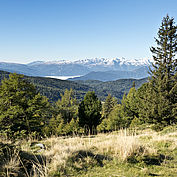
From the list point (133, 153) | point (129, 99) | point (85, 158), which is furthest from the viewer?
point (129, 99)

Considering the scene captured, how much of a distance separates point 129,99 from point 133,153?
3466 cm

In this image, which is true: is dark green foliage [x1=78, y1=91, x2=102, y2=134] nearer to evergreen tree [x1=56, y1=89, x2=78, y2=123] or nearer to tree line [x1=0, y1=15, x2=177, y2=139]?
tree line [x1=0, y1=15, x2=177, y2=139]

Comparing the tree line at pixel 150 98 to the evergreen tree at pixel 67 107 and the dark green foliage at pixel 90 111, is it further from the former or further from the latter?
the evergreen tree at pixel 67 107

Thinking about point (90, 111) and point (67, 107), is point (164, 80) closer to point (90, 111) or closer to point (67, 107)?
point (90, 111)

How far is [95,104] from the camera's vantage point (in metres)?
27.9

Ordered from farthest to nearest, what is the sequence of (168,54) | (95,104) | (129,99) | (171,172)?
(129,99), (95,104), (168,54), (171,172)

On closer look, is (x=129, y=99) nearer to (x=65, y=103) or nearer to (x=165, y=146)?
(x=65, y=103)

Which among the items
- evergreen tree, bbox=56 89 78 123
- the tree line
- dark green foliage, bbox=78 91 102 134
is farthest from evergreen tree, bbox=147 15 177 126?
evergreen tree, bbox=56 89 78 123

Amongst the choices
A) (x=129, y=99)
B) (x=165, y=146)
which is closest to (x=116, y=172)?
(x=165, y=146)

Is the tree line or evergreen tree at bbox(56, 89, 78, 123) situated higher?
the tree line

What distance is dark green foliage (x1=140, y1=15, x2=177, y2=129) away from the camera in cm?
1679

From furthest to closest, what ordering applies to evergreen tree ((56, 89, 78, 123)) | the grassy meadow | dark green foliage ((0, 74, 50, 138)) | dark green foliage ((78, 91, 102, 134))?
evergreen tree ((56, 89, 78, 123)) < dark green foliage ((78, 91, 102, 134)) < dark green foliage ((0, 74, 50, 138)) < the grassy meadow

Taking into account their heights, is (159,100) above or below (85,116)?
above

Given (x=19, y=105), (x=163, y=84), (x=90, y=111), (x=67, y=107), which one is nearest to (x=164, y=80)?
(x=163, y=84)
